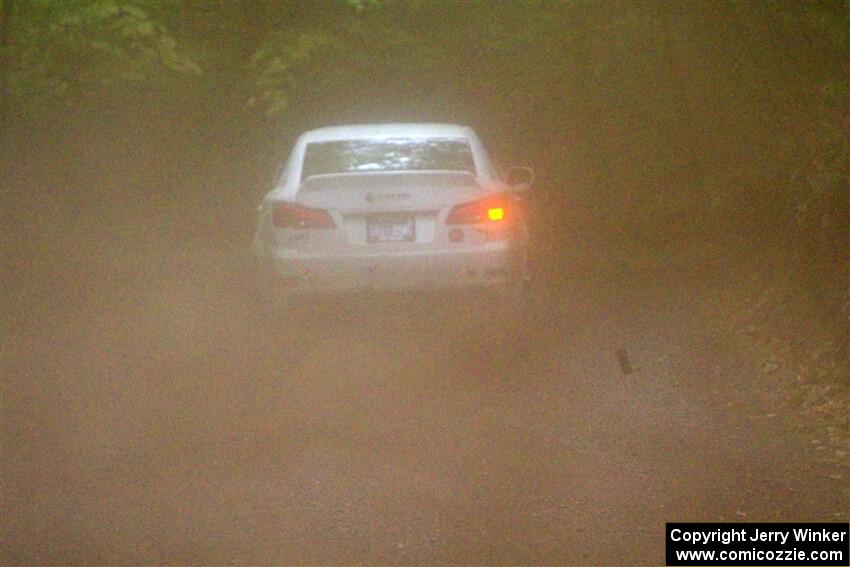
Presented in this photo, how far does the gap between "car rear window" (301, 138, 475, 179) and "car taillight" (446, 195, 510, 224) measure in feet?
1.68

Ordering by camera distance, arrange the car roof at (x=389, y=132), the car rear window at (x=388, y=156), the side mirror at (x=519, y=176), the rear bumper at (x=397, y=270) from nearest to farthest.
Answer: the rear bumper at (x=397, y=270) → the car rear window at (x=388, y=156) → the car roof at (x=389, y=132) → the side mirror at (x=519, y=176)

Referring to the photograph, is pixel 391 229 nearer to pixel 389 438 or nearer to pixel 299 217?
pixel 299 217

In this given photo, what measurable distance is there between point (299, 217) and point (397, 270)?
A: 2.69 feet

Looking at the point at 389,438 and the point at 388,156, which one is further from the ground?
the point at 388,156

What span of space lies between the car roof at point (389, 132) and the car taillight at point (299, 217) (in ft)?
3.81

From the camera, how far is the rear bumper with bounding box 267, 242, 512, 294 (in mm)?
11023

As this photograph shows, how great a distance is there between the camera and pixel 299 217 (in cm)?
1116

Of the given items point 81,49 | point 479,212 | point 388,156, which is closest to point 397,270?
point 479,212

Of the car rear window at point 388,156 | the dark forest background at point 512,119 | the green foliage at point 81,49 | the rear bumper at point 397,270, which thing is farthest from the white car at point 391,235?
the green foliage at point 81,49

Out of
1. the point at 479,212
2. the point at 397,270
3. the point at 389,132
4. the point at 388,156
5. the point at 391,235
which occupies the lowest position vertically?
the point at 397,270

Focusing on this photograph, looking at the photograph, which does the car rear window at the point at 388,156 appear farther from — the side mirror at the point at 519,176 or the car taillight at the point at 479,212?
the side mirror at the point at 519,176

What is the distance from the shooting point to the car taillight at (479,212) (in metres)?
11.1

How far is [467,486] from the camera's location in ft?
24.4

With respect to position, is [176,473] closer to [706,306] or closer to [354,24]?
[706,306]
